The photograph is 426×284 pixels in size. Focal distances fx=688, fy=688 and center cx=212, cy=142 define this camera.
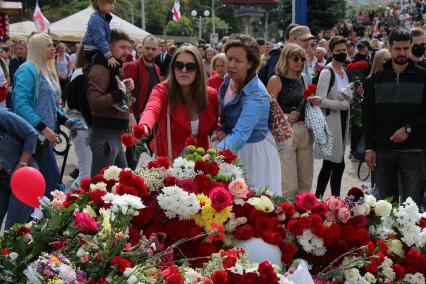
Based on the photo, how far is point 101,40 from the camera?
22.5 ft

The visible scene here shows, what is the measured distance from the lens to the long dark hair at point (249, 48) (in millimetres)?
4777

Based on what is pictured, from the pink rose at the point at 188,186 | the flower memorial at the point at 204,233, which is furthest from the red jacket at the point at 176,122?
the pink rose at the point at 188,186

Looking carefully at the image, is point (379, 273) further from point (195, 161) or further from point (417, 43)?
point (417, 43)

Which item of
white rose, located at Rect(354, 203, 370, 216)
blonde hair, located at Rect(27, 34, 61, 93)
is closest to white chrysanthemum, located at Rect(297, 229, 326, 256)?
white rose, located at Rect(354, 203, 370, 216)

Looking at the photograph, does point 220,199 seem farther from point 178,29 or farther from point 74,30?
point 178,29

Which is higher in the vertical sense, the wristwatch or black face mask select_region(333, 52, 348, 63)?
black face mask select_region(333, 52, 348, 63)

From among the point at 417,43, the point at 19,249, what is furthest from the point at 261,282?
the point at 417,43

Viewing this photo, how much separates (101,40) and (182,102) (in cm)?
240

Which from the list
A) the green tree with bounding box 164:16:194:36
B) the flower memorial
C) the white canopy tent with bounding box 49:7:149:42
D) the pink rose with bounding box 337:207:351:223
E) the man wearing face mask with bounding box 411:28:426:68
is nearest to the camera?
the flower memorial

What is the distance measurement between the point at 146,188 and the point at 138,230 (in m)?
0.23

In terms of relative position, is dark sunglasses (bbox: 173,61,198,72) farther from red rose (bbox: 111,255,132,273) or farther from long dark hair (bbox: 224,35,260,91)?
red rose (bbox: 111,255,132,273)

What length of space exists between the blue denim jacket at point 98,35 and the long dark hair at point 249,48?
2021 millimetres

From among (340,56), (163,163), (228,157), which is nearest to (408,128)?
(340,56)

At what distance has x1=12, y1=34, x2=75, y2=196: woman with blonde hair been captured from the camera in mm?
5918
